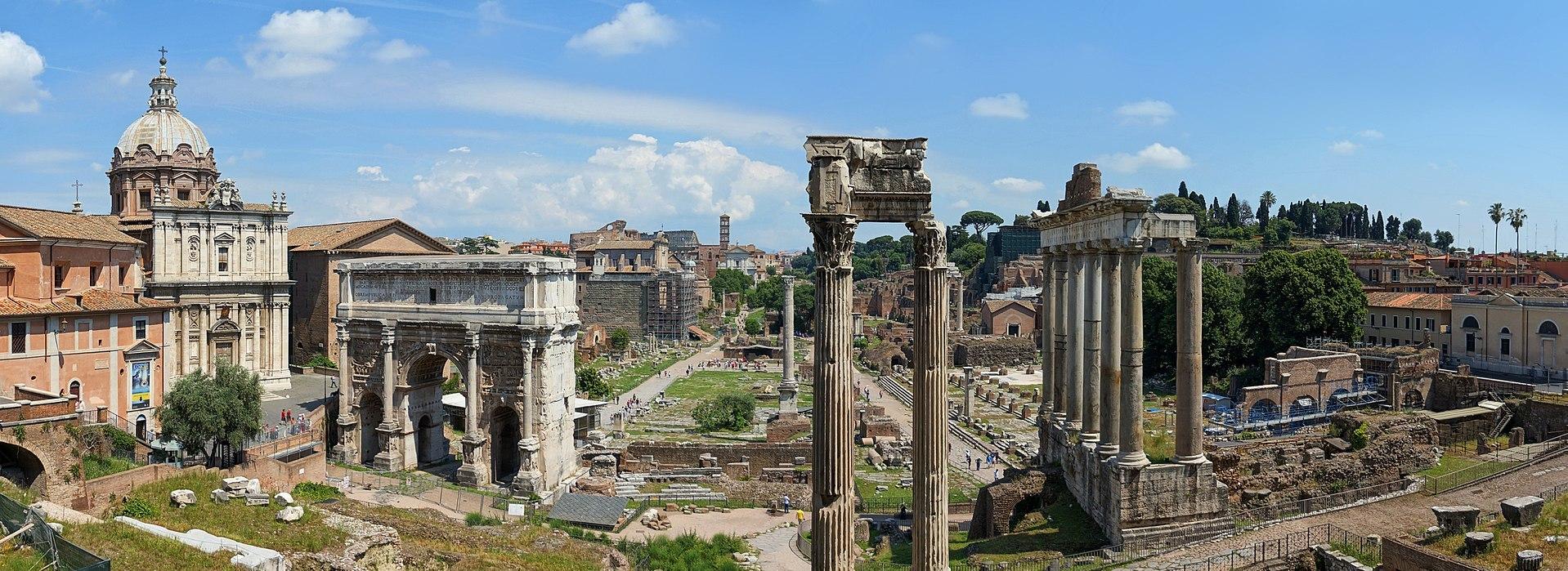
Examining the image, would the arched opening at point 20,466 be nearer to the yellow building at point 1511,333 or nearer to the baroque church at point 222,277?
the baroque church at point 222,277

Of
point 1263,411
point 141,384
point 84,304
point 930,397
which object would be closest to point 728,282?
point 1263,411

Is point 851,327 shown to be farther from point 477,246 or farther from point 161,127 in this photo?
point 477,246

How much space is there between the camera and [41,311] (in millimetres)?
27922

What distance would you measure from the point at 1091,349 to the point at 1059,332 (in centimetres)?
330

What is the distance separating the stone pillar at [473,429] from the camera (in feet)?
98.1

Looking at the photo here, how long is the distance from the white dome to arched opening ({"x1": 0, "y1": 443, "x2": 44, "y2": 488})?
110 feet

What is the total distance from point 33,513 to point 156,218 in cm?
2993

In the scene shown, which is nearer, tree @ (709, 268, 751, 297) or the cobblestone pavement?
the cobblestone pavement

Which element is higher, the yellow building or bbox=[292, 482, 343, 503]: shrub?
the yellow building

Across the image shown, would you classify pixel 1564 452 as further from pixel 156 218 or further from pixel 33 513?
pixel 156 218

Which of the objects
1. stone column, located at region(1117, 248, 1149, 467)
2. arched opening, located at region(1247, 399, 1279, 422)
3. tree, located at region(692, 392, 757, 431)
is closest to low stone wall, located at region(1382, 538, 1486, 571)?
stone column, located at region(1117, 248, 1149, 467)

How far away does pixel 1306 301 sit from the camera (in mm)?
45281

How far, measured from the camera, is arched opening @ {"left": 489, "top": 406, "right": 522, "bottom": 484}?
3073cm

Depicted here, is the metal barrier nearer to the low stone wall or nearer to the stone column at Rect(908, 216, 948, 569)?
the stone column at Rect(908, 216, 948, 569)
